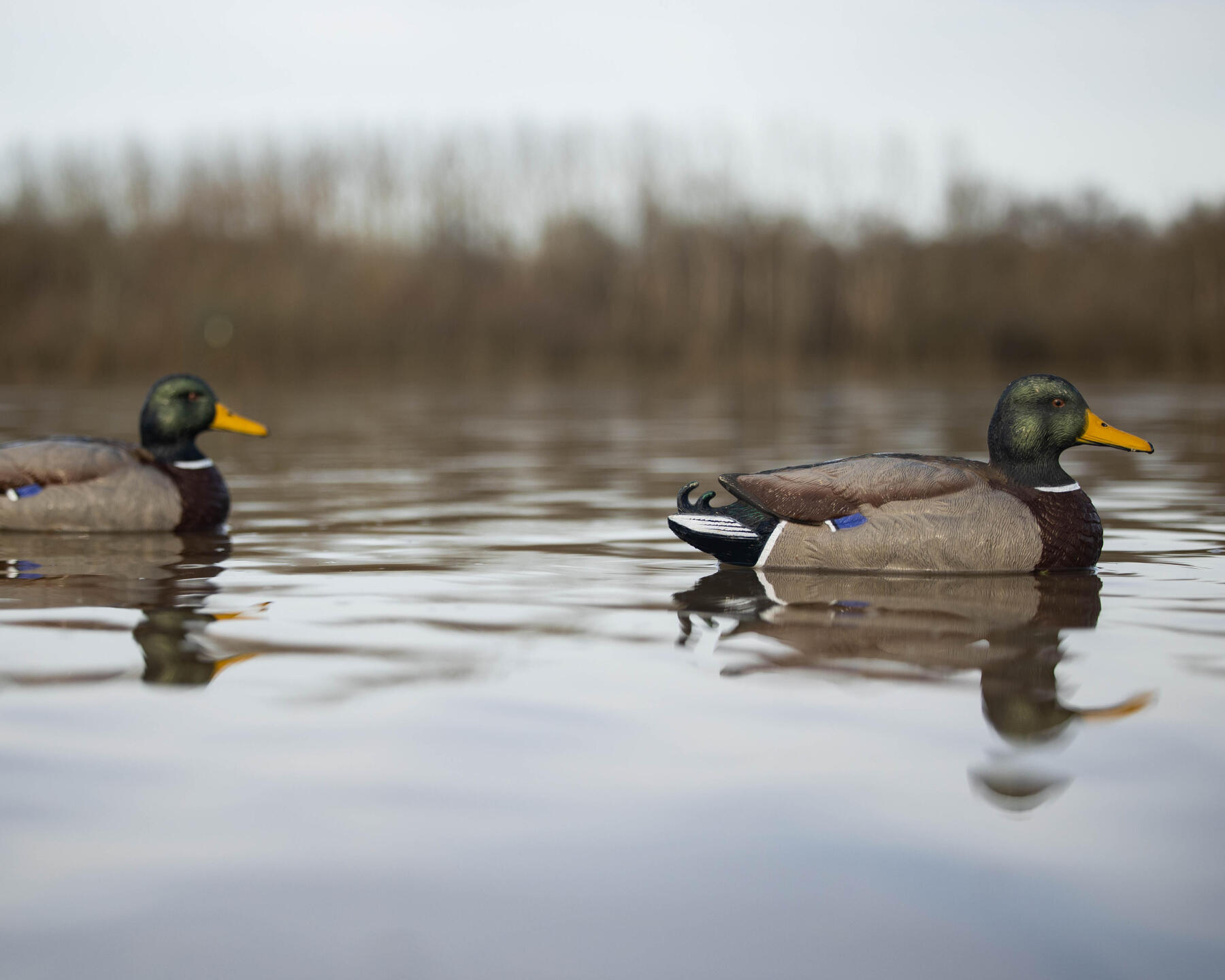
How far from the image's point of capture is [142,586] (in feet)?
23.2

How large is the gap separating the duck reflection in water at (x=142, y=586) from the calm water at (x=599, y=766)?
0.03 metres

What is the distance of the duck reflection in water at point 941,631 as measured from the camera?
4359mm

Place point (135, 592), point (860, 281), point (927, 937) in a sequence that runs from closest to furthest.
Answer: point (927, 937) < point (135, 592) < point (860, 281)

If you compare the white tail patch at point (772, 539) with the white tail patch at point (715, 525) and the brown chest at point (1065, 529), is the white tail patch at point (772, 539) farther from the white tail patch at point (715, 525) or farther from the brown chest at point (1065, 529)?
the brown chest at point (1065, 529)

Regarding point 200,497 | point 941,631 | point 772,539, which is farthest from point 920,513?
point 200,497

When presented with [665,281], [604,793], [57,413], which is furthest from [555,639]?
[665,281]

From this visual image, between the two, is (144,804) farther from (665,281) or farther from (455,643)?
(665,281)

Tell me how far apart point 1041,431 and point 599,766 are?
417cm

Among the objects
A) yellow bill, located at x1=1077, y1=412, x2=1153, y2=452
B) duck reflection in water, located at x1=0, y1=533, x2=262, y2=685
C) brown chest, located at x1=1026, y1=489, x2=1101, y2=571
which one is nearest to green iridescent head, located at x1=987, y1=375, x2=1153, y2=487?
yellow bill, located at x1=1077, y1=412, x2=1153, y2=452

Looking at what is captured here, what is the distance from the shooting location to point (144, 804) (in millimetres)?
3666

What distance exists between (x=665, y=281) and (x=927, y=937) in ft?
164

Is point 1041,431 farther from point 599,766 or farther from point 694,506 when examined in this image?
point 599,766

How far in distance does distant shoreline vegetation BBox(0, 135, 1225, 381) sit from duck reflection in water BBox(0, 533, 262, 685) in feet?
96.2

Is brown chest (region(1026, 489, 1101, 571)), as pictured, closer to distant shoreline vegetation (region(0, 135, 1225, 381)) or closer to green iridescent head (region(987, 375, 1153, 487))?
green iridescent head (region(987, 375, 1153, 487))
